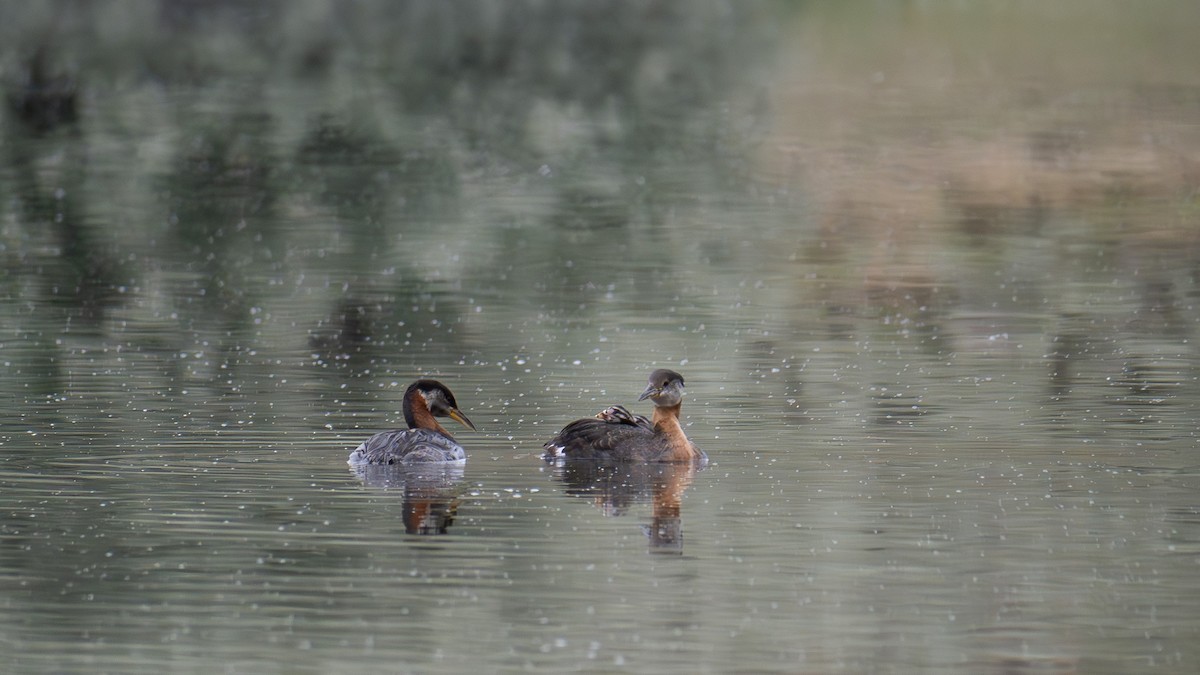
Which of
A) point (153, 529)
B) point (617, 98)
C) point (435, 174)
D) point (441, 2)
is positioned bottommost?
point (153, 529)

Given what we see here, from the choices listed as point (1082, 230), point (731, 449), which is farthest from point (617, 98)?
point (731, 449)

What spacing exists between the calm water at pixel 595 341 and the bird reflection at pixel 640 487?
5cm

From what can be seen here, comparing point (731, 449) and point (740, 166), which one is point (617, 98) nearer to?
point (740, 166)

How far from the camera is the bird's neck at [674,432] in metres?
12.6

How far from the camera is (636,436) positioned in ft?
42.4

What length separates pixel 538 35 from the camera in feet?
140

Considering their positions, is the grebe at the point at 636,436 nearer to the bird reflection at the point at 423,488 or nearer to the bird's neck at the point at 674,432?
the bird's neck at the point at 674,432

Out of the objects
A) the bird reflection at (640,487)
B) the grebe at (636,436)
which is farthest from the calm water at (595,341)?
the grebe at (636,436)

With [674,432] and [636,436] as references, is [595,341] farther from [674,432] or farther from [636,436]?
[674,432]

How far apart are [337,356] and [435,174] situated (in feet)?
49.0

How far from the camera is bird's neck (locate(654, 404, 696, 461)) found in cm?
1261

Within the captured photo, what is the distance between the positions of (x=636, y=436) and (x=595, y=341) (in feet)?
17.9

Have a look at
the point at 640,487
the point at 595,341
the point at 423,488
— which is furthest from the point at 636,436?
the point at 595,341

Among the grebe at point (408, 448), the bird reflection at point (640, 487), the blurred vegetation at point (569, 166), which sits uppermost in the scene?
the blurred vegetation at point (569, 166)
